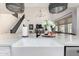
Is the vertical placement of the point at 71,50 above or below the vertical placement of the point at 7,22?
below

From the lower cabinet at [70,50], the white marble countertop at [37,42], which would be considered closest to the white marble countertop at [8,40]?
the white marble countertop at [37,42]

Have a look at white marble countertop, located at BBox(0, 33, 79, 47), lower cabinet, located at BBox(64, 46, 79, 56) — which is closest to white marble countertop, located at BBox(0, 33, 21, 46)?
white marble countertop, located at BBox(0, 33, 79, 47)

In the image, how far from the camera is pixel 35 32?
7.71 feet

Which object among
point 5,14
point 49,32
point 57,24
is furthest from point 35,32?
point 5,14

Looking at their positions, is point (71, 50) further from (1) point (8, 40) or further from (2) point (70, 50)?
(1) point (8, 40)

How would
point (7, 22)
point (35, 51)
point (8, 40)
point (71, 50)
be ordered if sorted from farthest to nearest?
point (7, 22), point (8, 40), point (71, 50), point (35, 51)

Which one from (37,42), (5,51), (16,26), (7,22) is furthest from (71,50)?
(7,22)

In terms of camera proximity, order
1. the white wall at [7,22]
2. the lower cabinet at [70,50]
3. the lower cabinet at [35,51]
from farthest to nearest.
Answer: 1. the white wall at [7,22]
2. the lower cabinet at [70,50]
3. the lower cabinet at [35,51]

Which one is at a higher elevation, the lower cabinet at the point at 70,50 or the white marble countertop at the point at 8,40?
the white marble countertop at the point at 8,40

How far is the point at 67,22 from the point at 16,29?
1047mm

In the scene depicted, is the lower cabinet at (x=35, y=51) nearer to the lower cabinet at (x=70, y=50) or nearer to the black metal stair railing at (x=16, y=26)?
the lower cabinet at (x=70, y=50)

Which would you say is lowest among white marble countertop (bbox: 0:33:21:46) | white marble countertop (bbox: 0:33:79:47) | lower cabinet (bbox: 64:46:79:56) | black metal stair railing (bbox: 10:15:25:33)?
lower cabinet (bbox: 64:46:79:56)

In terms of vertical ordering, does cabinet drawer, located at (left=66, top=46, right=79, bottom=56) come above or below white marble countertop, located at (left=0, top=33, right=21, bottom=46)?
below

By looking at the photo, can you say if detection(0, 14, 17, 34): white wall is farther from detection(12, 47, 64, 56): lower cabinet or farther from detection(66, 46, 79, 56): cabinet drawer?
detection(66, 46, 79, 56): cabinet drawer
